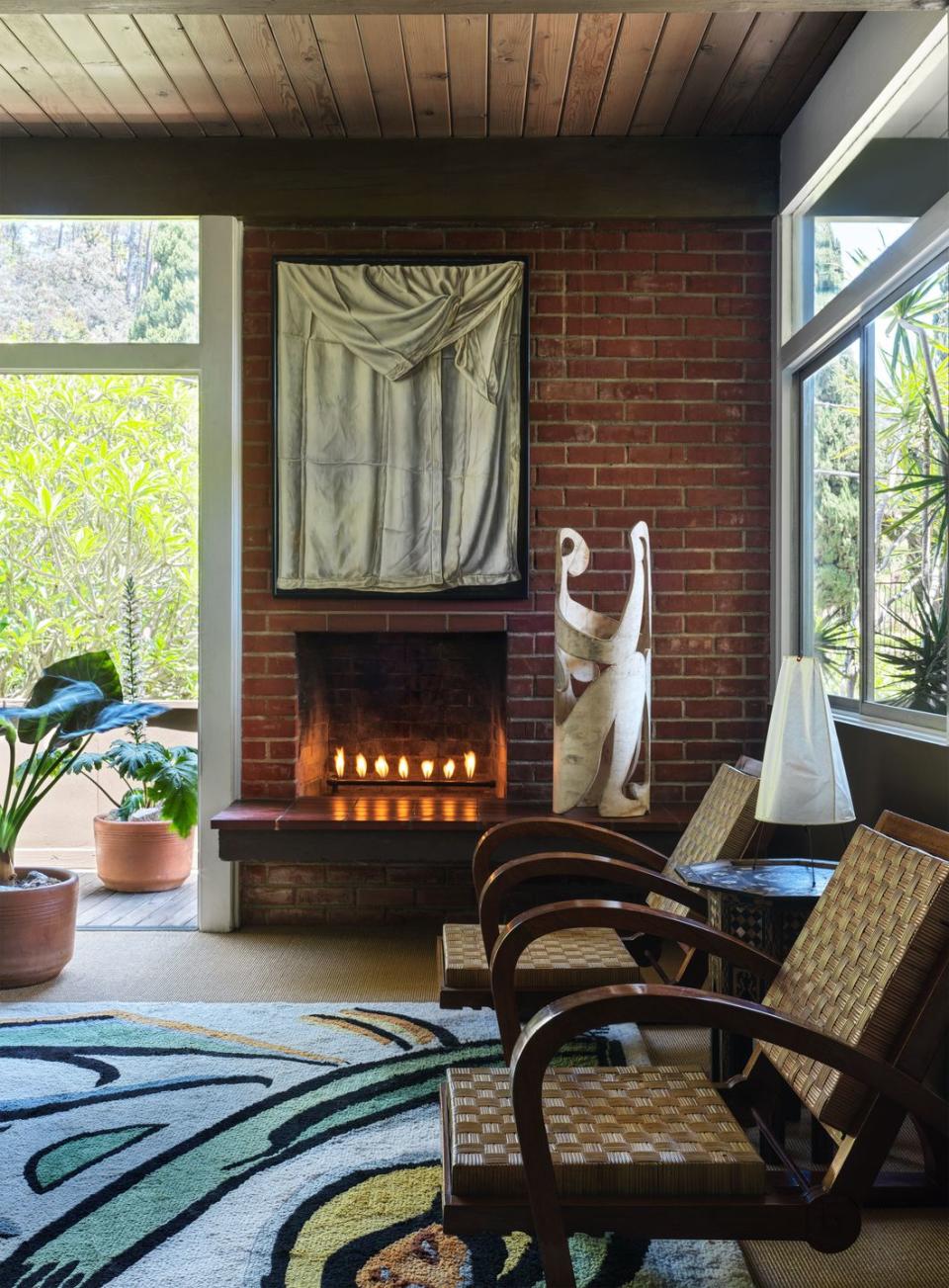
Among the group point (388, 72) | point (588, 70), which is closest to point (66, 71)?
point (388, 72)

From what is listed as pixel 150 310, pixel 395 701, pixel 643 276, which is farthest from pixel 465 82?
pixel 395 701

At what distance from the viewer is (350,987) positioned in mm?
3646

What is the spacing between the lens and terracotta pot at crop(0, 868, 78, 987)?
3.61 metres

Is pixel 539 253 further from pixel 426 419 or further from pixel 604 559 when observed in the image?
pixel 604 559

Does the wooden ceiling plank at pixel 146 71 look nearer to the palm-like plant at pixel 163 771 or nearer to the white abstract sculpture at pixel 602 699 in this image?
the white abstract sculpture at pixel 602 699

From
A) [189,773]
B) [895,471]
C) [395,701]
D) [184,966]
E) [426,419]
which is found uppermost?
[426,419]

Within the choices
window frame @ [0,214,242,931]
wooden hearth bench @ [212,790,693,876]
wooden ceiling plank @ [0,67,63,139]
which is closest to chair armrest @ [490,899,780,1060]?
wooden hearth bench @ [212,790,693,876]

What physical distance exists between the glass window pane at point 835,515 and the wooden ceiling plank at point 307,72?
1.99m

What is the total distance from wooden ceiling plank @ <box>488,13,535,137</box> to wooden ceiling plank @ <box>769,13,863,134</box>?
0.94 m

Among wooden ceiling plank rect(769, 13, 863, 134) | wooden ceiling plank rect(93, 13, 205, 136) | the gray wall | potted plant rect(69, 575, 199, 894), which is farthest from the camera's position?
potted plant rect(69, 575, 199, 894)

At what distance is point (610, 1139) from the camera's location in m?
1.79

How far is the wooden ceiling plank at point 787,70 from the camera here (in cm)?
336

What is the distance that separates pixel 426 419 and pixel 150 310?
122 cm

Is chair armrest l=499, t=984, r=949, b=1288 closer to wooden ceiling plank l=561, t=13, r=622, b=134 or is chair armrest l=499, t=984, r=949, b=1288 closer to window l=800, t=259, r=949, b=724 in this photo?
window l=800, t=259, r=949, b=724
